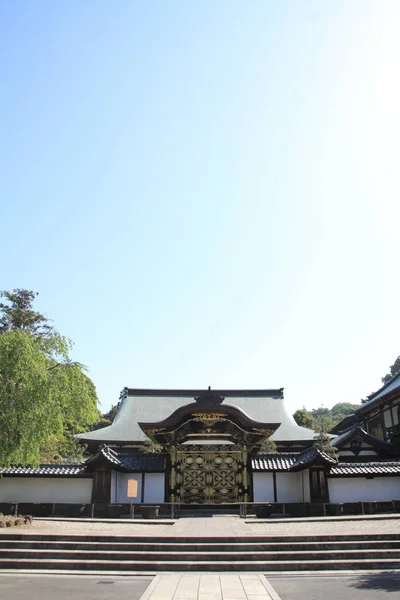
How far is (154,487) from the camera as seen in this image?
2445 cm

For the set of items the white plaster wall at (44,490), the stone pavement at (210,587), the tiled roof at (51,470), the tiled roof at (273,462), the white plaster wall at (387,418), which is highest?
the white plaster wall at (387,418)

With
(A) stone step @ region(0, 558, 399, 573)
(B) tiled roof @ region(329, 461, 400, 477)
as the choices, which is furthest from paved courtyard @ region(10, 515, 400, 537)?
(B) tiled roof @ region(329, 461, 400, 477)

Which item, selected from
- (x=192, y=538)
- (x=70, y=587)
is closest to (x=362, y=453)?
(x=192, y=538)

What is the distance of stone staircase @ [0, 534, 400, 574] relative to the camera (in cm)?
1057

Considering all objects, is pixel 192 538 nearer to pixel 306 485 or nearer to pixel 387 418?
pixel 306 485

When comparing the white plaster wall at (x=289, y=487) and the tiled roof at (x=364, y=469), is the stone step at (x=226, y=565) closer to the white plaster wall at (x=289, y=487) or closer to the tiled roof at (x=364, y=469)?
the tiled roof at (x=364, y=469)

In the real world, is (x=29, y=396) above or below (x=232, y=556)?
above

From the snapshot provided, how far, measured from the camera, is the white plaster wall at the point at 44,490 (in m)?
22.7

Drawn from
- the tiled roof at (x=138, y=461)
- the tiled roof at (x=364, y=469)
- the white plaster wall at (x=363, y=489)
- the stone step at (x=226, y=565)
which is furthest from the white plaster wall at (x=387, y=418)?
the stone step at (x=226, y=565)

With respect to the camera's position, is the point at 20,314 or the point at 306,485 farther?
the point at 20,314

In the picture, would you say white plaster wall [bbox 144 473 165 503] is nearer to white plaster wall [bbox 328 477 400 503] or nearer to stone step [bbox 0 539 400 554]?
white plaster wall [bbox 328 477 400 503]

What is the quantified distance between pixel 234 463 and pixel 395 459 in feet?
29.8

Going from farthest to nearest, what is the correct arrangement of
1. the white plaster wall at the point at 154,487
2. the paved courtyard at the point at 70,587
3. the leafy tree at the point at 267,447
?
the leafy tree at the point at 267,447
the white plaster wall at the point at 154,487
the paved courtyard at the point at 70,587

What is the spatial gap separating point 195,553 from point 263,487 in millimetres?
13966
